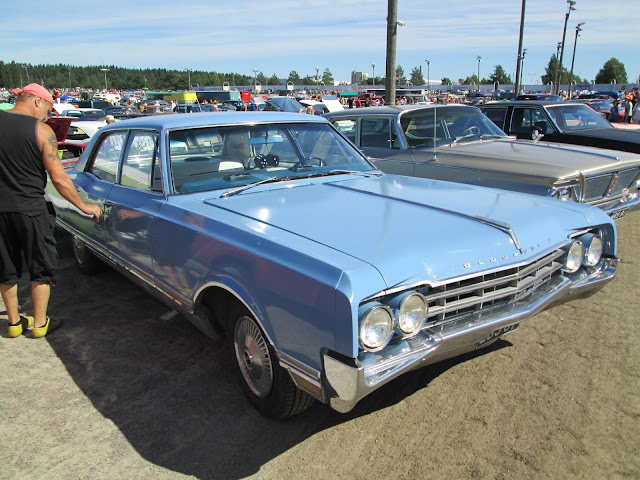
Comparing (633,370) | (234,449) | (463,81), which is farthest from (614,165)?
(463,81)

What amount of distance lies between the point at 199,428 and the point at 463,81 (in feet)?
477

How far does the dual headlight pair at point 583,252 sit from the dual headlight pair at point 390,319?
4.01ft

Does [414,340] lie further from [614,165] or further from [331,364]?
[614,165]

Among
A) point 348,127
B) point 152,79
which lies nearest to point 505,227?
point 348,127

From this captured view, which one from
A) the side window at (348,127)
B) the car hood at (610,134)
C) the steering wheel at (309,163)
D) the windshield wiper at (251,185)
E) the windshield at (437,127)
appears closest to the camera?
the windshield wiper at (251,185)

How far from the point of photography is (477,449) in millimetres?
2438

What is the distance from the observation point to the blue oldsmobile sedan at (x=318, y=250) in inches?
83.6

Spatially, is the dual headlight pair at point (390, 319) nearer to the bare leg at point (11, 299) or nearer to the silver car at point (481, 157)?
the bare leg at point (11, 299)

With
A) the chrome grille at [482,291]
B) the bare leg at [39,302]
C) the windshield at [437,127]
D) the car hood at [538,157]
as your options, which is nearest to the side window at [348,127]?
the windshield at [437,127]

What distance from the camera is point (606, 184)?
5.48 meters

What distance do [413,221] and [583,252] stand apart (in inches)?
44.7

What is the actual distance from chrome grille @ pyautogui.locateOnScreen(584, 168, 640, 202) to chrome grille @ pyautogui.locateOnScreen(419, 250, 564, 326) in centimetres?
297

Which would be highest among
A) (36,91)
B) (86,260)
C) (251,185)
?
(36,91)

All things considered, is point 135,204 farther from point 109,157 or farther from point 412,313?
point 412,313
